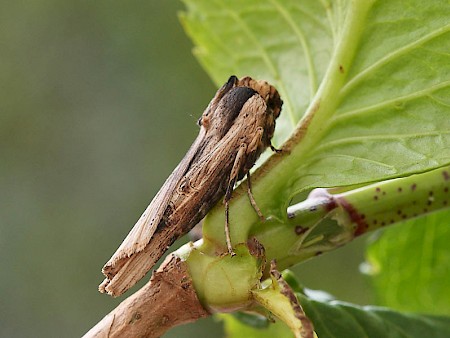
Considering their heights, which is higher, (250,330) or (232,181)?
(232,181)

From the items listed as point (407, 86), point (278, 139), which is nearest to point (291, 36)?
point (278, 139)

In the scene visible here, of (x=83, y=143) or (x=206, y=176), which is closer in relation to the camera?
(x=206, y=176)

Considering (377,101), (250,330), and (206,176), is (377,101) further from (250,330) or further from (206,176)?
(250,330)

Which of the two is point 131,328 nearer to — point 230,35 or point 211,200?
point 211,200

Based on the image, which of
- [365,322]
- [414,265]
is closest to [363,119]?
[365,322]

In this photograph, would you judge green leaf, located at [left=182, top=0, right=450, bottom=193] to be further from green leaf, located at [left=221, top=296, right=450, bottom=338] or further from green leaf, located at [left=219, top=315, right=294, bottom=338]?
green leaf, located at [left=219, top=315, right=294, bottom=338]

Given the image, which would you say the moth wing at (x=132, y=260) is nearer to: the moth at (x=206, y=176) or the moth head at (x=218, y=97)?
the moth at (x=206, y=176)

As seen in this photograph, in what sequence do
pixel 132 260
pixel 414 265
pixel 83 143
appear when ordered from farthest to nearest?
pixel 83 143
pixel 414 265
pixel 132 260
